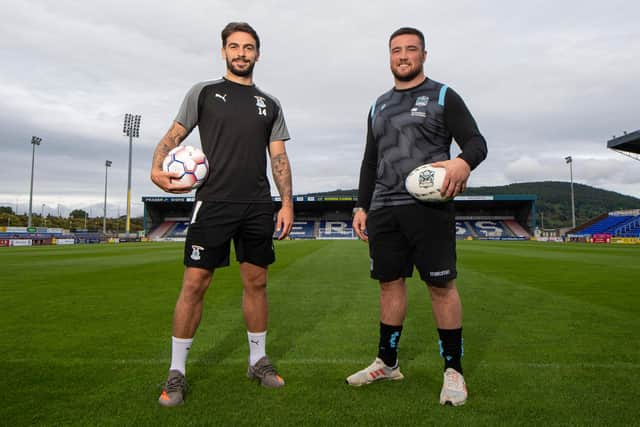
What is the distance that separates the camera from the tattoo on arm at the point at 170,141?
2.82 metres

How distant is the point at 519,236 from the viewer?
50688 mm

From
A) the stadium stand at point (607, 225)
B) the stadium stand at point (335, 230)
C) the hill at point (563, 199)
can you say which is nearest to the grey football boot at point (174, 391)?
Answer: the stadium stand at point (335, 230)

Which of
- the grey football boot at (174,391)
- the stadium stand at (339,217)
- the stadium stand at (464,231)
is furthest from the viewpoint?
the stadium stand at (464,231)

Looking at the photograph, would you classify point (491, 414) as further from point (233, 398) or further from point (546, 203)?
point (546, 203)

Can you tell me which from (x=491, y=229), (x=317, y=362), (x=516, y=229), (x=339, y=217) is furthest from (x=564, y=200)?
(x=317, y=362)

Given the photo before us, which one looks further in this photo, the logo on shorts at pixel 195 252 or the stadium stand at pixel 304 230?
the stadium stand at pixel 304 230

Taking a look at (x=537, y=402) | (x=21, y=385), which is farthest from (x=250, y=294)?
(x=537, y=402)

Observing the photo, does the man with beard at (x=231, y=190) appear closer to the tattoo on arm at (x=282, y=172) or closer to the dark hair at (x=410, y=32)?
the tattoo on arm at (x=282, y=172)

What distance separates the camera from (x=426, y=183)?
2.50 meters

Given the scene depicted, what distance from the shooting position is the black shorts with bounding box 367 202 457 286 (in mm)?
2582

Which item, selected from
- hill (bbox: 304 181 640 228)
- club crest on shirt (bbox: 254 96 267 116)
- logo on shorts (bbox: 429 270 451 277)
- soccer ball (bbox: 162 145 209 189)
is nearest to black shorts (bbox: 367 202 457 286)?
logo on shorts (bbox: 429 270 451 277)

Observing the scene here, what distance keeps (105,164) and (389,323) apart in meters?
56.3

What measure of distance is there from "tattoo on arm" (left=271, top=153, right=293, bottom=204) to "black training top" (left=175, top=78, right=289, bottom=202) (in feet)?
0.65

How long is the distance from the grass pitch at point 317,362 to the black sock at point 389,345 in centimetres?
16
